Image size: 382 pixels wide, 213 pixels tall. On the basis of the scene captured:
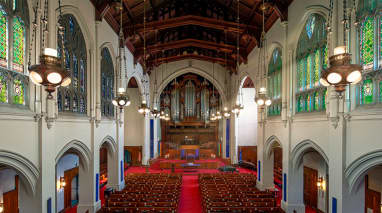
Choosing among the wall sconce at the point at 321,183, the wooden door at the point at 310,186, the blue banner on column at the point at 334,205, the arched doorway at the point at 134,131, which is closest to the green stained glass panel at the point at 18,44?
the blue banner on column at the point at 334,205

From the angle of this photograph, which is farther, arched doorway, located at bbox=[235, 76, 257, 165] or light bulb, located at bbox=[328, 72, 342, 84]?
arched doorway, located at bbox=[235, 76, 257, 165]

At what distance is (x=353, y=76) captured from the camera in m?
3.35

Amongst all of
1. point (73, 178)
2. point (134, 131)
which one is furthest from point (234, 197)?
point (134, 131)

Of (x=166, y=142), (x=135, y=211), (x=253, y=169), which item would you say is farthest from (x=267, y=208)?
(x=166, y=142)

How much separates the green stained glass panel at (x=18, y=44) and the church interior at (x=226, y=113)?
3cm

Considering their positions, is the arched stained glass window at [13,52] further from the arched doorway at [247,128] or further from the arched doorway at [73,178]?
the arched doorway at [247,128]

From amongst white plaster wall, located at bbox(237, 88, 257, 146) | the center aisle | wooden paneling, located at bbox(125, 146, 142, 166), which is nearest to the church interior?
the center aisle

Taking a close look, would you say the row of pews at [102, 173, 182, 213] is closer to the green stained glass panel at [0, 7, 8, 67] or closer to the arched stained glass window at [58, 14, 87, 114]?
the arched stained glass window at [58, 14, 87, 114]

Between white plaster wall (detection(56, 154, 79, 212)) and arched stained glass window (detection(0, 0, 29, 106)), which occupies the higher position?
arched stained glass window (detection(0, 0, 29, 106))

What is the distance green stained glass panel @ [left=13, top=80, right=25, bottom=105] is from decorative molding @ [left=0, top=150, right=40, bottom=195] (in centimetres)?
141

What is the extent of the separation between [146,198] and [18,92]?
7.09m

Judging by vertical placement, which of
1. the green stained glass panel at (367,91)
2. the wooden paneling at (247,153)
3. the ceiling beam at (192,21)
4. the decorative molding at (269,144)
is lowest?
the wooden paneling at (247,153)

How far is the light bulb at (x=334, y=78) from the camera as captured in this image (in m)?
3.39

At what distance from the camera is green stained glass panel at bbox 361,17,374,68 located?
5684 millimetres
